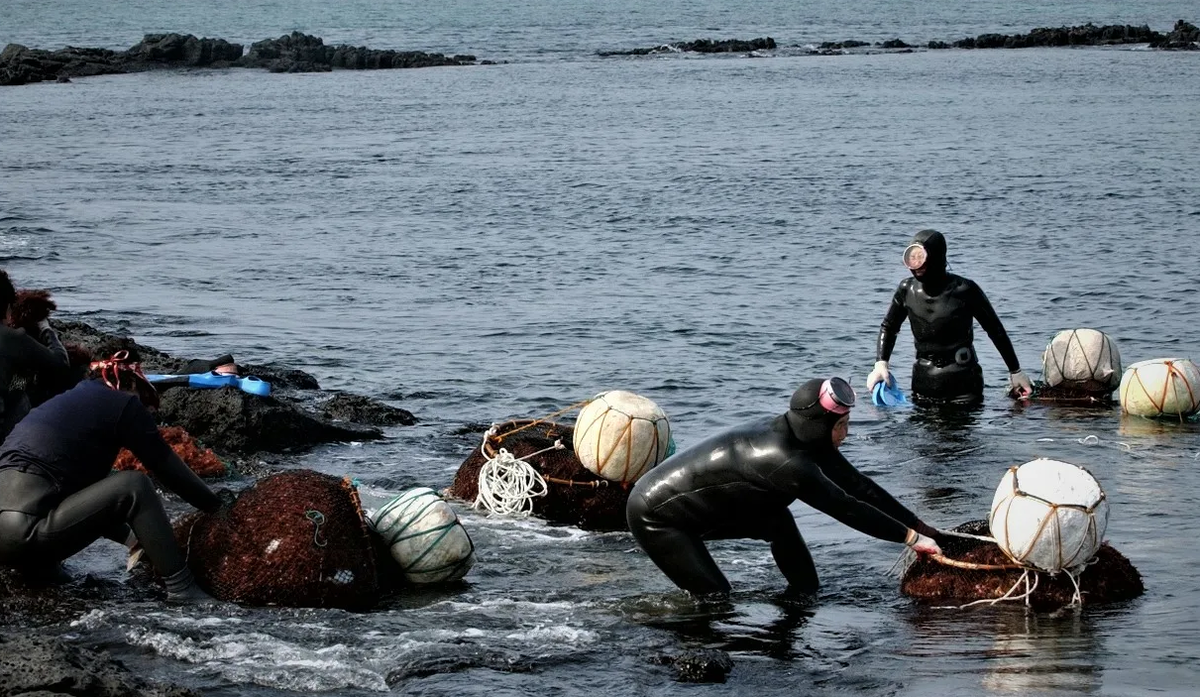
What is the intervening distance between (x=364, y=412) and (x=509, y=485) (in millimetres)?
4415

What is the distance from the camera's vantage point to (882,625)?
31.8ft

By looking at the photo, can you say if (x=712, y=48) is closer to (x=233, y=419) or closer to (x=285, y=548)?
(x=233, y=419)

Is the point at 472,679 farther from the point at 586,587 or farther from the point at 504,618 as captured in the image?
the point at 586,587

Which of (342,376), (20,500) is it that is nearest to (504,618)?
(20,500)

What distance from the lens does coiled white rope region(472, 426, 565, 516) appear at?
40.0ft

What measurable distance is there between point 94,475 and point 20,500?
0.46 metres

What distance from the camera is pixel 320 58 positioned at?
83562mm

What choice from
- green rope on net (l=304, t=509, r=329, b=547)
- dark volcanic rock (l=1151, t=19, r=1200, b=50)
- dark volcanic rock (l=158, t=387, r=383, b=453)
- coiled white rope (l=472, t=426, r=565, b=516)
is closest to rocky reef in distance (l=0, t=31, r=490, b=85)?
dark volcanic rock (l=1151, t=19, r=1200, b=50)

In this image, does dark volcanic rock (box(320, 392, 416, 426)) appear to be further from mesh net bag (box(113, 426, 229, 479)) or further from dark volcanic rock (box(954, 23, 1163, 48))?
dark volcanic rock (box(954, 23, 1163, 48))

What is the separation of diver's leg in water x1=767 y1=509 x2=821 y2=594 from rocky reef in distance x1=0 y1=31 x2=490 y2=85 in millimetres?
72414

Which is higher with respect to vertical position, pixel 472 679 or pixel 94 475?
pixel 94 475

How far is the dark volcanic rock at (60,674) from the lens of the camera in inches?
282

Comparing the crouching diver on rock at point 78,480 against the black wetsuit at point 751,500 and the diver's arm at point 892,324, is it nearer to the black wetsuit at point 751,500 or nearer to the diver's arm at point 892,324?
the black wetsuit at point 751,500

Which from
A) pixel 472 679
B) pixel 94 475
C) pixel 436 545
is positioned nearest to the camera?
pixel 472 679
